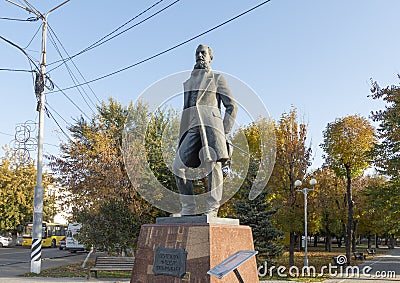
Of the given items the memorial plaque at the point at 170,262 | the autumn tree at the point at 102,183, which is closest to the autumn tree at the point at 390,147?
the autumn tree at the point at 102,183

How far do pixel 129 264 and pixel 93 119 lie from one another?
9344mm

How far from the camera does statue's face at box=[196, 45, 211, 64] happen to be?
7.00 m

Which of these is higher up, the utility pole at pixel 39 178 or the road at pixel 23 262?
the utility pole at pixel 39 178

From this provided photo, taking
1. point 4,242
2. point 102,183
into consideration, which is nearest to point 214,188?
point 102,183

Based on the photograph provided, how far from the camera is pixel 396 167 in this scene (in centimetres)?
1570

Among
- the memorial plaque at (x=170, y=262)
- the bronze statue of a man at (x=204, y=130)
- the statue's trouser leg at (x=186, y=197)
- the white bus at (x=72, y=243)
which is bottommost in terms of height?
the white bus at (x=72, y=243)

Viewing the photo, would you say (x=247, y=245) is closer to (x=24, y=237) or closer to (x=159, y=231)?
(x=159, y=231)

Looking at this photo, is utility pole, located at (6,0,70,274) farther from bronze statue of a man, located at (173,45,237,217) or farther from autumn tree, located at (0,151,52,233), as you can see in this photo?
autumn tree, located at (0,151,52,233)

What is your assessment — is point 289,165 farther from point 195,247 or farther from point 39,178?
point 195,247

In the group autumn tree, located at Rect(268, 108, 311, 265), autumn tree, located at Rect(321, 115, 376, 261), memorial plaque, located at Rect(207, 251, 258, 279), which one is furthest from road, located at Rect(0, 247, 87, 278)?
autumn tree, located at Rect(321, 115, 376, 261)

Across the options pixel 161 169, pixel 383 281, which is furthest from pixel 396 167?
pixel 161 169

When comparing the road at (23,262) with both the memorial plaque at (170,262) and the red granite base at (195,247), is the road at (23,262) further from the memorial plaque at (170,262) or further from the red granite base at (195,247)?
the memorial plaque at (170,262)

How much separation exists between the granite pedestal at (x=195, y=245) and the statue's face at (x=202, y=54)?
2452 mm

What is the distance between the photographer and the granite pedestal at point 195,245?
5.85m
